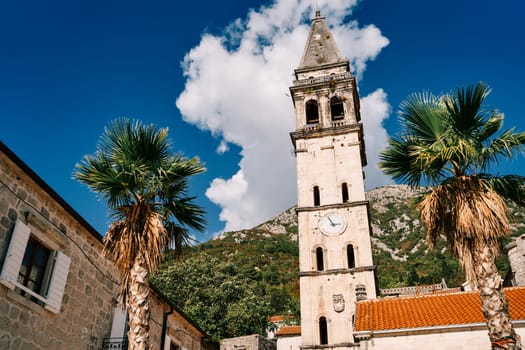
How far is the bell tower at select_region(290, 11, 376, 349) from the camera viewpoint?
→ 28250mm

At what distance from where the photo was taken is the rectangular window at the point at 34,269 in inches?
362

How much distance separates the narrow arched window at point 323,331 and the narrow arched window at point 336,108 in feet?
53.5

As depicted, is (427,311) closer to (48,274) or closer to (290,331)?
(48,274)

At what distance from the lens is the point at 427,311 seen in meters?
19.2

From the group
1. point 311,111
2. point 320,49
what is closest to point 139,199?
point 311,111

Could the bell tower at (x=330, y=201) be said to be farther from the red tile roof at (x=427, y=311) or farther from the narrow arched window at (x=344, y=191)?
the red tile roof at (x=427, y=311)

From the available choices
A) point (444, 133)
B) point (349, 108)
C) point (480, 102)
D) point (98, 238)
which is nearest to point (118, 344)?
point (98, 238)

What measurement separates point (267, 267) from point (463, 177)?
97.1 meters

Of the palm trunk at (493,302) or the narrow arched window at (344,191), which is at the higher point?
the narrow arched window at (344,191)

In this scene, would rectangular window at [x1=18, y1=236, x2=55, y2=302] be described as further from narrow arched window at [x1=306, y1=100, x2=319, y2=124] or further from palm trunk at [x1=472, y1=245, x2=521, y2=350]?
narrow arched window at [x1=306, y1=100, x2=319, y2=124]

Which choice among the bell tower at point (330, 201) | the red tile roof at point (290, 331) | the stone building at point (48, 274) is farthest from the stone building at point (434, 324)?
the red tile roof at point (290, 331)

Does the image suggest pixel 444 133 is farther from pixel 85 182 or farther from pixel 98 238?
pixel 98 238

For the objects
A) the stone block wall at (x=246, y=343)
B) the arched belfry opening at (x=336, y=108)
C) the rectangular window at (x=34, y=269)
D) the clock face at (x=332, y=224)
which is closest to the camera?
the rectangular window at (x=34, y=269)

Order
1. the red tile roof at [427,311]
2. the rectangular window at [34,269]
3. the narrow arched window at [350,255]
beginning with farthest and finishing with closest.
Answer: the narrow arched window at [350,255]
the red tile roof at [427,311]
the rectangular window at [34,269]
